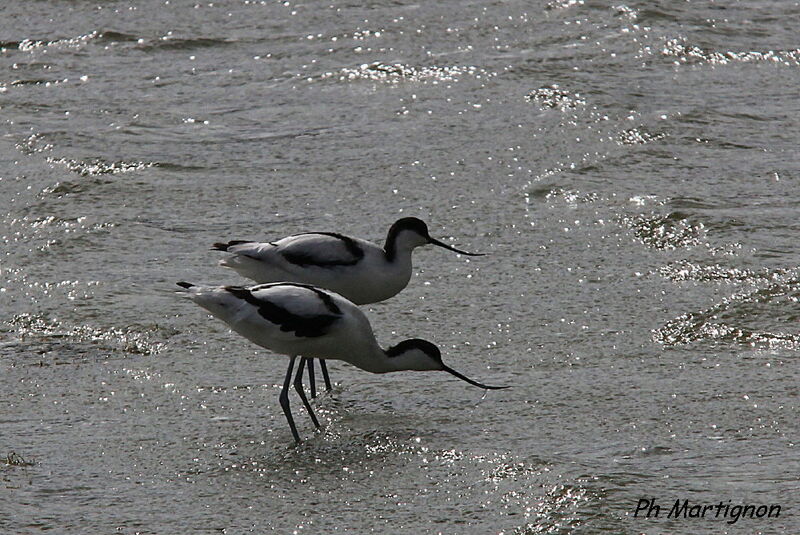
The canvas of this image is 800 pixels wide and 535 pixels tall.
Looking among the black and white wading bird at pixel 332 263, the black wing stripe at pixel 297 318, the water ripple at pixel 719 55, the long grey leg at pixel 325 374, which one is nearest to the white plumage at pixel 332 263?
the black and white wading bird at pixel 332 263

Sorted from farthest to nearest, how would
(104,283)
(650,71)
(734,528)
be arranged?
(650,71)
(104,283)
(734,528)

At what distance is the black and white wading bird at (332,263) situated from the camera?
22.1 feet

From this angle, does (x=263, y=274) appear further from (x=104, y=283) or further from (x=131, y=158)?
(x=131, y=158)

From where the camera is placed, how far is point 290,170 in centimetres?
922

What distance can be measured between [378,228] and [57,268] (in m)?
1.95

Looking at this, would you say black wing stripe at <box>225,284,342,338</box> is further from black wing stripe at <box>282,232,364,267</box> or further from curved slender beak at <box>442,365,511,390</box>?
black wing stripe at <box>282,232,364,267</box>

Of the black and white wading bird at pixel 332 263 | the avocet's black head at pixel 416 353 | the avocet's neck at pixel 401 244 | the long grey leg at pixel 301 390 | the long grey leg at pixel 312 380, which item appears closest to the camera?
the long grey leg at pixel 301 390

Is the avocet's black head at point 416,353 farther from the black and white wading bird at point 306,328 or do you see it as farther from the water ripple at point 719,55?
the water ripple at point 719,55

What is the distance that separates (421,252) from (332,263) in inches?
57.4

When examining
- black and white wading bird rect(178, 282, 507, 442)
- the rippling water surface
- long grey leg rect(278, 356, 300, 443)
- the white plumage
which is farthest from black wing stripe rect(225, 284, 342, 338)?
the white plumage

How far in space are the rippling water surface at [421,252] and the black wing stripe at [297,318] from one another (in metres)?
0.43

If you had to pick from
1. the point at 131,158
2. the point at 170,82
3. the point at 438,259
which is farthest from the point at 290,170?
the point at 170,82

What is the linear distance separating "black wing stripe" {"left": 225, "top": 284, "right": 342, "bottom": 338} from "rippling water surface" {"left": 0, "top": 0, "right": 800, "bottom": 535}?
428mm

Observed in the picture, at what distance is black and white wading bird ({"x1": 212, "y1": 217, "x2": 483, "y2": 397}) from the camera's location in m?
6.74
